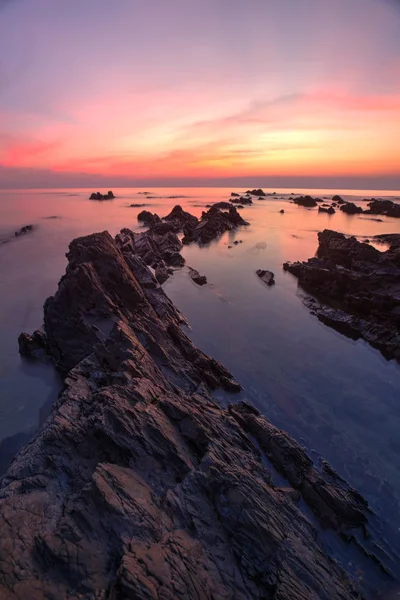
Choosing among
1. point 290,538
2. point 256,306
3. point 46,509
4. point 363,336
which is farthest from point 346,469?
point 256,306

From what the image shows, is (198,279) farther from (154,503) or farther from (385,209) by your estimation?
(385,209)

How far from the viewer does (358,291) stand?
38.3 m

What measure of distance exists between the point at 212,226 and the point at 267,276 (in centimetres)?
4329

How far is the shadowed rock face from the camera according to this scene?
7.01m

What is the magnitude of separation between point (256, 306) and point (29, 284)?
1272 inches

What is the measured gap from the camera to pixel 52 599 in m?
6.30

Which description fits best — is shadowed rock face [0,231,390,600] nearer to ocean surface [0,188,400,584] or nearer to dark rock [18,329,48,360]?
ocean surface [0,188,400,584]

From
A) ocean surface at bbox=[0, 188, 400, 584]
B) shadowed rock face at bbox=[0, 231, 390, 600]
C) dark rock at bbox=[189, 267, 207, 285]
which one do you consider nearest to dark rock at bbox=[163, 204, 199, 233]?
ocean surface at bbox=[0, 188, 400, 584]

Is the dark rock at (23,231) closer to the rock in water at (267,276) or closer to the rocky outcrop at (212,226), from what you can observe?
the rocky outcrop at (212,226)

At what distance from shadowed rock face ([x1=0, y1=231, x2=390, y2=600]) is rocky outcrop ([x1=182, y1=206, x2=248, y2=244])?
65.9m

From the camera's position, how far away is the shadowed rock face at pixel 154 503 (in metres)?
7.01

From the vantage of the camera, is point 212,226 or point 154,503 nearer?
point 154,503

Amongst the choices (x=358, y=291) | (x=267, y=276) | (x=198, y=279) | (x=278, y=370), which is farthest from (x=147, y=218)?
(x=278, y=370)

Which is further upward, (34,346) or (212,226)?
(212,226)
